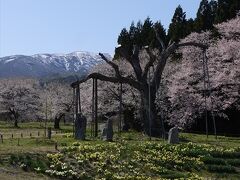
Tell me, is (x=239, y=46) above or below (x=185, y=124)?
above

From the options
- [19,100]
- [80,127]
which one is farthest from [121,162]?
[19,100]

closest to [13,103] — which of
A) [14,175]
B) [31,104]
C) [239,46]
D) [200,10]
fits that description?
[31,104]

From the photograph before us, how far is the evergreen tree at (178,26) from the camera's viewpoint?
192 ft

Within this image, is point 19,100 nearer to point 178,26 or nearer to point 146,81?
point 178,26

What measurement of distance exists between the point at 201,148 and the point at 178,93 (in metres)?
23.3

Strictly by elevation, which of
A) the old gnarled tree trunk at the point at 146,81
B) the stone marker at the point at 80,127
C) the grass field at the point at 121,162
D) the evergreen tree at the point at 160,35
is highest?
the evergreen tree at the point at 160,35

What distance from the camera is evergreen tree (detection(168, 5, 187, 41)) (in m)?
58.4

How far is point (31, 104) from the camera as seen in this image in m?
89.8

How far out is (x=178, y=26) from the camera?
196 ft

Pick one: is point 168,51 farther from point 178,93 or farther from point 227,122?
point 227,122

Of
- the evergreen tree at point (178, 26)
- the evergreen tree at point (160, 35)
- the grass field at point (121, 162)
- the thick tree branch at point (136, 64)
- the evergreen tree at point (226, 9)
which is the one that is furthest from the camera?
the evergreen tree at point (160, 35)

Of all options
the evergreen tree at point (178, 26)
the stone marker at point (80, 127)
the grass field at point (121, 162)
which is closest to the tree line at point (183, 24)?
the evergreen tree at point (178, 26)

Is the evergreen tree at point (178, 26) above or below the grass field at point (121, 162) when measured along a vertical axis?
above

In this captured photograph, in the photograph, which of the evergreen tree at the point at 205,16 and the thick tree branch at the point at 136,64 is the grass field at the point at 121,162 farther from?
the evergreen tree at the point at 205,16
